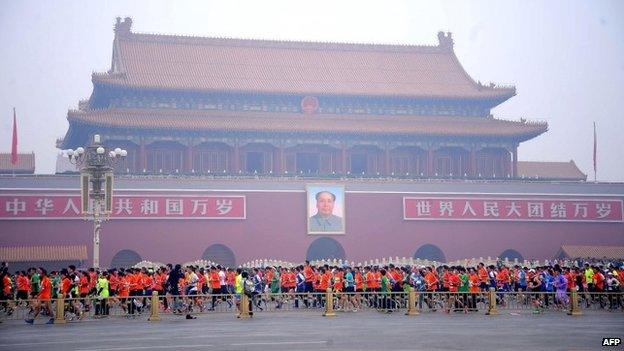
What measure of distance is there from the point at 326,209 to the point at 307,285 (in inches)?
510

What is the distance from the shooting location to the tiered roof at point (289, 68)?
40.5 meters

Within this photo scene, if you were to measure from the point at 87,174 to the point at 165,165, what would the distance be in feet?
43.4

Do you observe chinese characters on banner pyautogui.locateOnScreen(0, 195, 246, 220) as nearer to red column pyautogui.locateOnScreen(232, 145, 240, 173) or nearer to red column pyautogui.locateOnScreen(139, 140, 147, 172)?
red column pyautogui.locateOnScreen(232, 145, 240, 173)

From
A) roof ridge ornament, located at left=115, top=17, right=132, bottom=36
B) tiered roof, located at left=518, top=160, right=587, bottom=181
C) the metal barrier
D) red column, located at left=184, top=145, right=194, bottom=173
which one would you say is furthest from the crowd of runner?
tiered roof, located at left=518, top=160, right=587, bottom=181

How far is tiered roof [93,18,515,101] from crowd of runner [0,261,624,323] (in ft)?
54.9

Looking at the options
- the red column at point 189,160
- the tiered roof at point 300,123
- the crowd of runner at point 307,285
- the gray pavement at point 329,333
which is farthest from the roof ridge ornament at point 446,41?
the gray pavement at point 329,333

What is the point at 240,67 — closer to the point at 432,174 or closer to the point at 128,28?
the point at 128,28

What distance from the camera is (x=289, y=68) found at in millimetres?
42969

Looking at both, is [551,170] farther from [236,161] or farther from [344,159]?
[236,161]

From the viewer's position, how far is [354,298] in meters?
22.8

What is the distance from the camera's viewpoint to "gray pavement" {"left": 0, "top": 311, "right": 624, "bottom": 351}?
1392cm

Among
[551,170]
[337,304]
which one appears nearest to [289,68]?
[551,170]

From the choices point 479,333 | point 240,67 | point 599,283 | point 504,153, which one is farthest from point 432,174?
point 479,333

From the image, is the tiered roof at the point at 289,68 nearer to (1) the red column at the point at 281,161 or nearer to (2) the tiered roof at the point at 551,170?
(1) the red column at the point at 281,161
